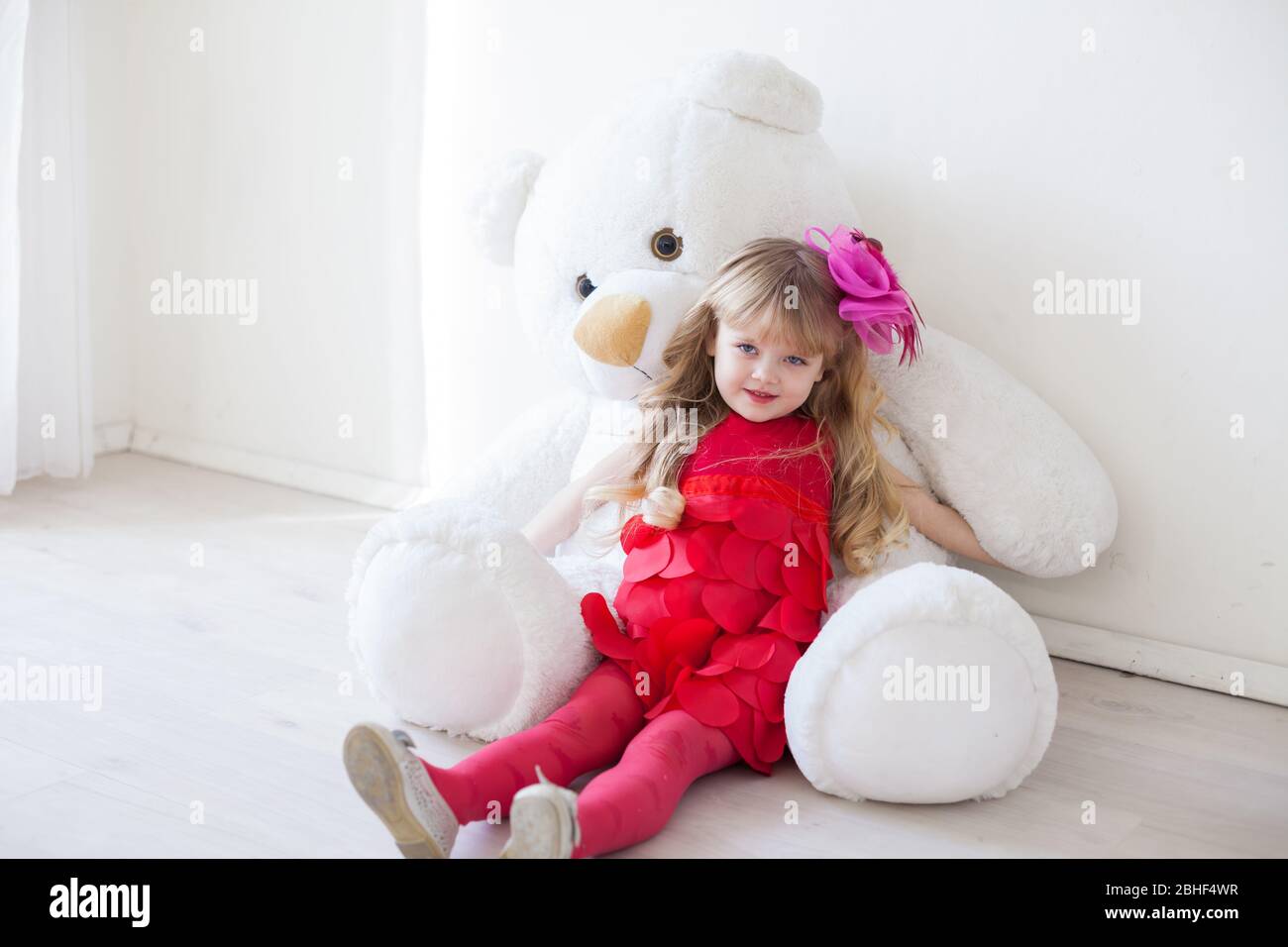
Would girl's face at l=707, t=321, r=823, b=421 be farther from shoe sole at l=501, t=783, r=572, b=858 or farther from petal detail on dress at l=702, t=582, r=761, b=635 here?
shoe sole at l=501, t=783, r=572, b=858

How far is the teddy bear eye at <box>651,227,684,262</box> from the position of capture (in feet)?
5.20

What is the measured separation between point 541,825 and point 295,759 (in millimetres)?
413

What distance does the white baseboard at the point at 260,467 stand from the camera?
91.3 inches

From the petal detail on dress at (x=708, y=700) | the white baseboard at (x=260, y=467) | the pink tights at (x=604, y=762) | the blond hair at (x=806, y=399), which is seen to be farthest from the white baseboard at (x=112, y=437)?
the petal detail on dress at (x=708, y=700)

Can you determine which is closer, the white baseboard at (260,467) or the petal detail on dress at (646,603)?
the petal detail on dress at (646,603)

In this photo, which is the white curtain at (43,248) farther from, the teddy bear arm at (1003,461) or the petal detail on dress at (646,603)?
the teddy bear arm at (1003,461)

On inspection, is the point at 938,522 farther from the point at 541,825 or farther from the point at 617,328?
the point at 541,825

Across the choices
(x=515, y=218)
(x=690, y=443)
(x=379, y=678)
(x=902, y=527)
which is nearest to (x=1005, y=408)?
(x=902, y=527)

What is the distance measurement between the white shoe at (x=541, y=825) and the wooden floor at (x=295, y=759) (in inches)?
5.0

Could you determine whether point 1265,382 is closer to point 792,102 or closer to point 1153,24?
point 1153,24

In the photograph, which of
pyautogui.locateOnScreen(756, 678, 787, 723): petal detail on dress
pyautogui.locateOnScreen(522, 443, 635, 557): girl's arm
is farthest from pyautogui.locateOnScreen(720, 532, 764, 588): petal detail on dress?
pyautogui.locateOnScreen(522, 443, 635, 557): girl's arm

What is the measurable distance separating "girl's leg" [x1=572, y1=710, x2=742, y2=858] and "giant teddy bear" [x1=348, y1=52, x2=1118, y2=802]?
0.09 meters

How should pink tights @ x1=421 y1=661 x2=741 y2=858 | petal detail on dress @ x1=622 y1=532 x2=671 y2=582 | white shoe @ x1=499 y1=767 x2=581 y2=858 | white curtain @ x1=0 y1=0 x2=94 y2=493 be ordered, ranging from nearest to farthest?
white shoe @ x1=499 y1=767 x2=581 y2=858 → pink tights @ x1=421 y1=661 x2=741 y2=858 → petal detail on dress @ x1=622 y1=532 x2=671 y2=582 → white curtain @ x1=0 y1=0 x2=94 y2=493

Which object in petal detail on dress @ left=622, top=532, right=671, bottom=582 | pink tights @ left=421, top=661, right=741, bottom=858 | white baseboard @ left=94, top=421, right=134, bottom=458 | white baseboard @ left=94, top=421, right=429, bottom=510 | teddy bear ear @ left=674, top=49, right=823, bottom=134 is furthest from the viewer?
white baseboard @ left=94, top=421, right=134, bottom=458
